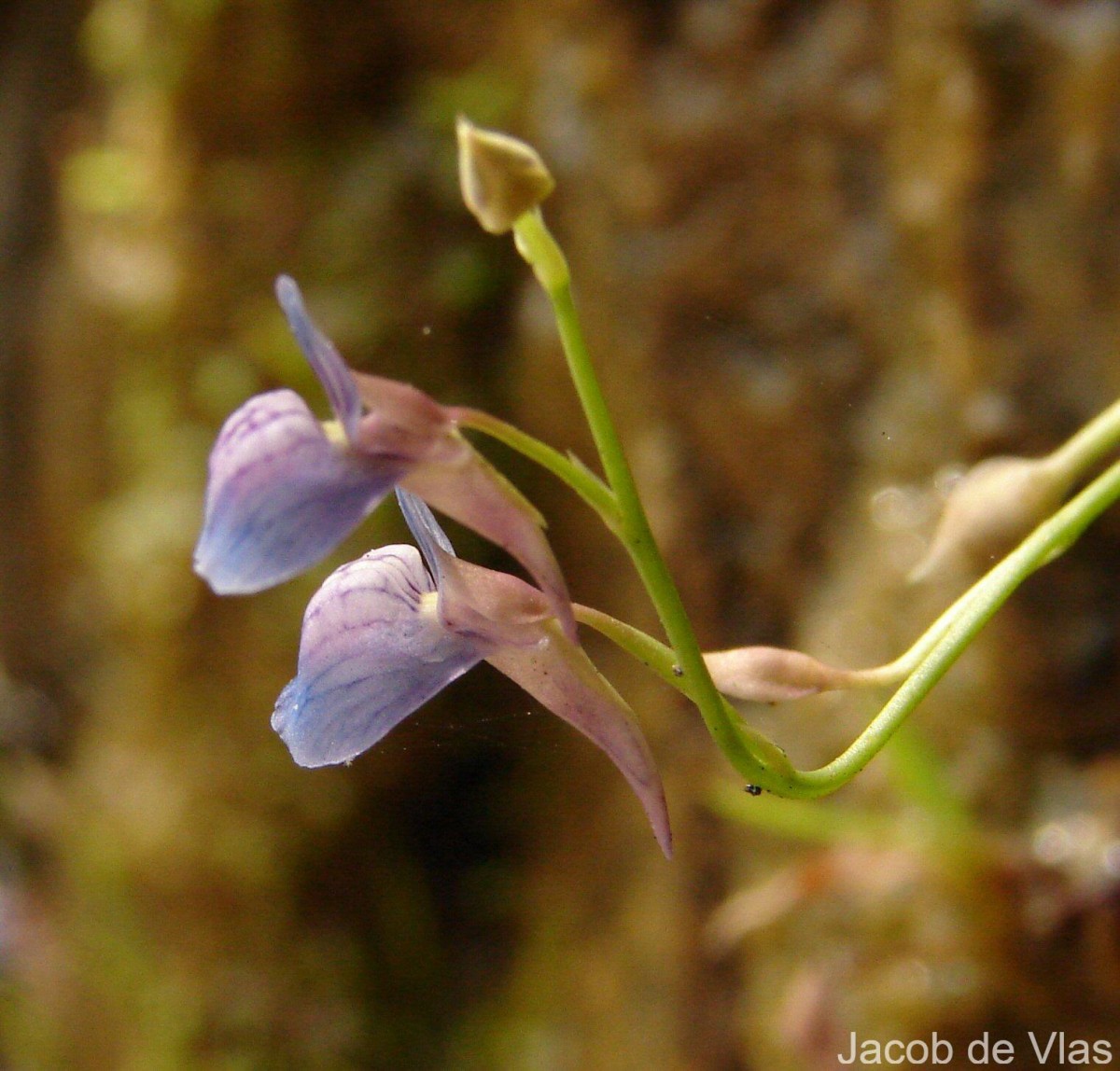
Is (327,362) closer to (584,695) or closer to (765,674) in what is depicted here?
(584,695)

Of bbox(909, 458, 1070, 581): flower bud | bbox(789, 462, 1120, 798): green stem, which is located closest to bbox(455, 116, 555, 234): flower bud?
bbox(789, 462, 1120, 798): green stem

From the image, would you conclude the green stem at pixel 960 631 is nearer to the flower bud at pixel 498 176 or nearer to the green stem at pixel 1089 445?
the green stem at pixel 1089 445

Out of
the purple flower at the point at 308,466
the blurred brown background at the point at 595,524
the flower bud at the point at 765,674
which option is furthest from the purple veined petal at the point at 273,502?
the blurred brown background at the point at 595,524

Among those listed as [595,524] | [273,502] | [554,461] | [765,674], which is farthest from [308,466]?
[595,524]

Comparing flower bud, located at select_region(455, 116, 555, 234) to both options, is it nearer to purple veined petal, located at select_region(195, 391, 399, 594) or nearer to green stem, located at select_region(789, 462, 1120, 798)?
purple veined petal, located at select_region(195, 391, 399, 594)

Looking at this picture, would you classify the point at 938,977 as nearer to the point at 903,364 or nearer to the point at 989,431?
the point at 989,431

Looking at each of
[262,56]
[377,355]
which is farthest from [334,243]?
[262,56]
